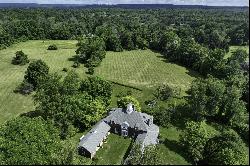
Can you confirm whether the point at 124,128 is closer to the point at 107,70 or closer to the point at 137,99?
the point at 137,99

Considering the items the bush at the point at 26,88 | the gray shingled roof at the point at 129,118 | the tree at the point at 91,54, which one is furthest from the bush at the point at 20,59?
the gray shingled roof at the point at 129,118

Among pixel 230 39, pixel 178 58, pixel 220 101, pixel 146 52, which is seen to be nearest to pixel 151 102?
pixel 220 101

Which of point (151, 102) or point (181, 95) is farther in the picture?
point (181, 95)

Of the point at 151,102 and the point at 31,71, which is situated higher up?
the point at 31,71

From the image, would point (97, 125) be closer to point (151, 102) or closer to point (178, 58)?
point (151, 102)

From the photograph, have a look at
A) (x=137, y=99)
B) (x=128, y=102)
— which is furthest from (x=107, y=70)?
(x=128, y=102)

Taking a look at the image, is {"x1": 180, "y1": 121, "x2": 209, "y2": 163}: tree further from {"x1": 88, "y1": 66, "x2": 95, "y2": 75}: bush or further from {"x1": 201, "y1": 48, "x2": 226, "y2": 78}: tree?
{"x1": 88, "y1": 66, "x2": 95, "y2": 75}: bush

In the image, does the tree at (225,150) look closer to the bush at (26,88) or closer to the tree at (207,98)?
the tree at (207,98)

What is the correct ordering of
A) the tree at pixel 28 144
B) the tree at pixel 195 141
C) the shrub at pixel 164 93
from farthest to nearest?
the shrub at pixel 164 93
the tree at pixel 195 141
the tree at pixel 28 144
